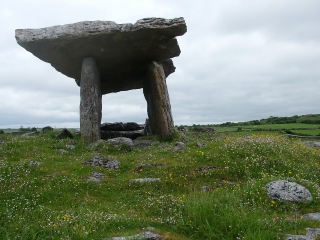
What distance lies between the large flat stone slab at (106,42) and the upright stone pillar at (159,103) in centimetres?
89

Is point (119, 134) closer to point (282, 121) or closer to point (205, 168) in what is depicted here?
point (205, 168)

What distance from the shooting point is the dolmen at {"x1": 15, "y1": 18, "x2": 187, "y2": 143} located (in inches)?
612

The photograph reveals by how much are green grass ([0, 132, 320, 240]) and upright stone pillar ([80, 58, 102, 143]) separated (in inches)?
93.8

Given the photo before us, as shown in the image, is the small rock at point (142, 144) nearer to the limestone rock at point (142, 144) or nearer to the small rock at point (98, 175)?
the limestone rock at point (142, 144)

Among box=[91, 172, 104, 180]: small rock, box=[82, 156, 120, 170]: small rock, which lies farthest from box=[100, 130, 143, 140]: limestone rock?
box=[91, 172, 104, 180]: small rock

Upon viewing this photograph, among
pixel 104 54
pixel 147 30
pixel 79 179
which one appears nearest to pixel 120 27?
pixel 147 30

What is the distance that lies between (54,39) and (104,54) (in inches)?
103

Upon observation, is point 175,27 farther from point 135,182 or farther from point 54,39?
point 135,182

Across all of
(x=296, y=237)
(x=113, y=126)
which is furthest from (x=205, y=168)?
(x=113, y=126)

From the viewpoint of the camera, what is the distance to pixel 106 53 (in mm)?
17328

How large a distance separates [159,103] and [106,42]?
3976 mm

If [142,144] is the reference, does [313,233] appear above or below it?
below

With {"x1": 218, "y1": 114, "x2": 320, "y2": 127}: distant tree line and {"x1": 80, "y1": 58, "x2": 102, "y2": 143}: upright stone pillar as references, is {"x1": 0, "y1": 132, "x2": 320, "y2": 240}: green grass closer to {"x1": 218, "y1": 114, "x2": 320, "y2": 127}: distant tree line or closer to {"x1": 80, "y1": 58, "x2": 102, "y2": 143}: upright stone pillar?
{"x1": 80, "y1": 58, "x2": 102, "y2": 143}: upright stone pillar

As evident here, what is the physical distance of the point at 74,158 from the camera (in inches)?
490
